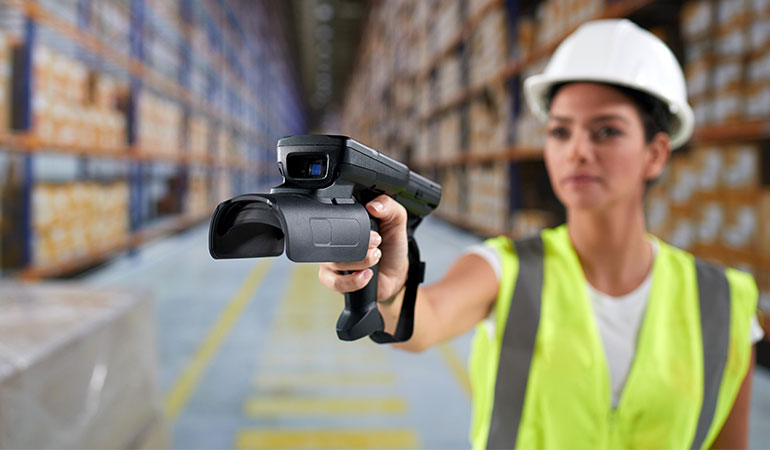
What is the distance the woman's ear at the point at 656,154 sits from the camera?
3.47ft

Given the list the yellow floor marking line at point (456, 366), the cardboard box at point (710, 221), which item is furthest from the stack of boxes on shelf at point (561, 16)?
the yellow floor marking line at point (456, 366)

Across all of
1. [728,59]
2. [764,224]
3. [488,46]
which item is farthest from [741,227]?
[488,46]

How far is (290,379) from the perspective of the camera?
137 inches

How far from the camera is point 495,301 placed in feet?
3.84

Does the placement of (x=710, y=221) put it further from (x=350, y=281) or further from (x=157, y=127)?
(x=157, y=127)

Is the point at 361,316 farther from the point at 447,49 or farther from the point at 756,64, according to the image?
the point at 447,49

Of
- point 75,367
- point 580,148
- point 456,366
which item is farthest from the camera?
point 456,366

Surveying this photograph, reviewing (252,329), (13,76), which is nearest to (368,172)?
(252,329)

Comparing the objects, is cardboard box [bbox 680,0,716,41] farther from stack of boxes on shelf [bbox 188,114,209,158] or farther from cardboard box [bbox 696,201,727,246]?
stack of boxes on shelf [bbox 188,114,209,158]

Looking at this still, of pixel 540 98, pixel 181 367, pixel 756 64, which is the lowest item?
pixel 181 367

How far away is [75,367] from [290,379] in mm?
1794

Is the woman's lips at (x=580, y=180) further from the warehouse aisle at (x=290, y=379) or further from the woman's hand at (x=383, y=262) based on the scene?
the warehouse aisle at (x=290, y=379)

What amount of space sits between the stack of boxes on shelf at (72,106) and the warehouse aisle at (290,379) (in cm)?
165

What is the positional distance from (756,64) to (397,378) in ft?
8.35
